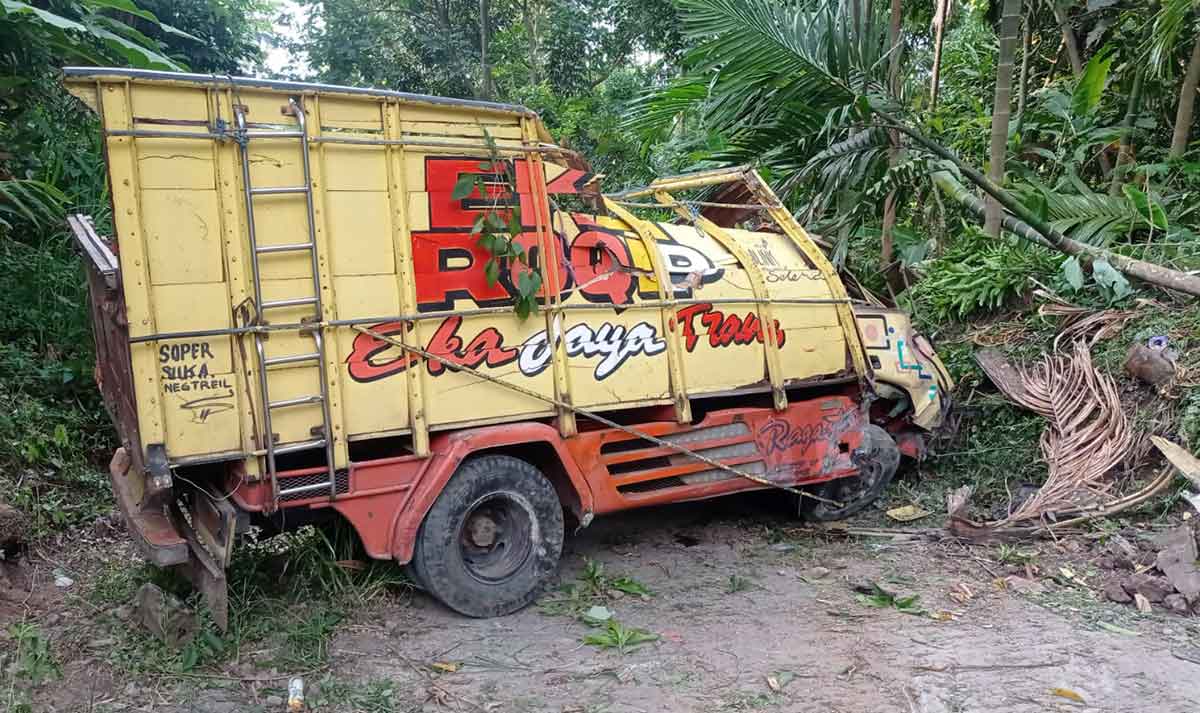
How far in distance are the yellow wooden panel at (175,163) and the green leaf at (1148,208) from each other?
735 cm

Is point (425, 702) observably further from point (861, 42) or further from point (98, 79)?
point (861, 42)

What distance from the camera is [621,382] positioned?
5191 mm

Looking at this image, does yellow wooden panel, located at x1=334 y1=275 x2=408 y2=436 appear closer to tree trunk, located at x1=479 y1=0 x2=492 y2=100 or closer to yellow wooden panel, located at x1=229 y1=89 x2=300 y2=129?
yellow wooden panel, located at x1=229 y1=89 x2=300 y2=129

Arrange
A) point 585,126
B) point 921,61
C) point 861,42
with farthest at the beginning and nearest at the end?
point 585,126 < point 921,61 < point 861,42

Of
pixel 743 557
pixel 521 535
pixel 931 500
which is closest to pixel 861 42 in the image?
pixel 931 500

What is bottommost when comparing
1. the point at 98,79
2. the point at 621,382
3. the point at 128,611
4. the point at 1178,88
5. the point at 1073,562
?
the point at 1073,562

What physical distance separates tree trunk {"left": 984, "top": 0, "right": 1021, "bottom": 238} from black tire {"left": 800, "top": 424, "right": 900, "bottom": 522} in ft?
8.87

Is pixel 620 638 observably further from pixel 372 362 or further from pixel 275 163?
pixel 275 163

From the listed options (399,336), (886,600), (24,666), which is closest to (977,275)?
(886,600)

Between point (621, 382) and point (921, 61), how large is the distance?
10155 millimetres

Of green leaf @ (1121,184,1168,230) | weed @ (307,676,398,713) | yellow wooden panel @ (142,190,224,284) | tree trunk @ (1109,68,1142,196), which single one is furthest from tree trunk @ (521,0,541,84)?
weed @ (307,676,398,713)

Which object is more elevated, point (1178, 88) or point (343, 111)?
point (1178, 88)

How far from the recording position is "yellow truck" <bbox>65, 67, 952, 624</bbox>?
3.88 metres

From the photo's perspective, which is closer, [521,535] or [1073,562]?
[521,535]
